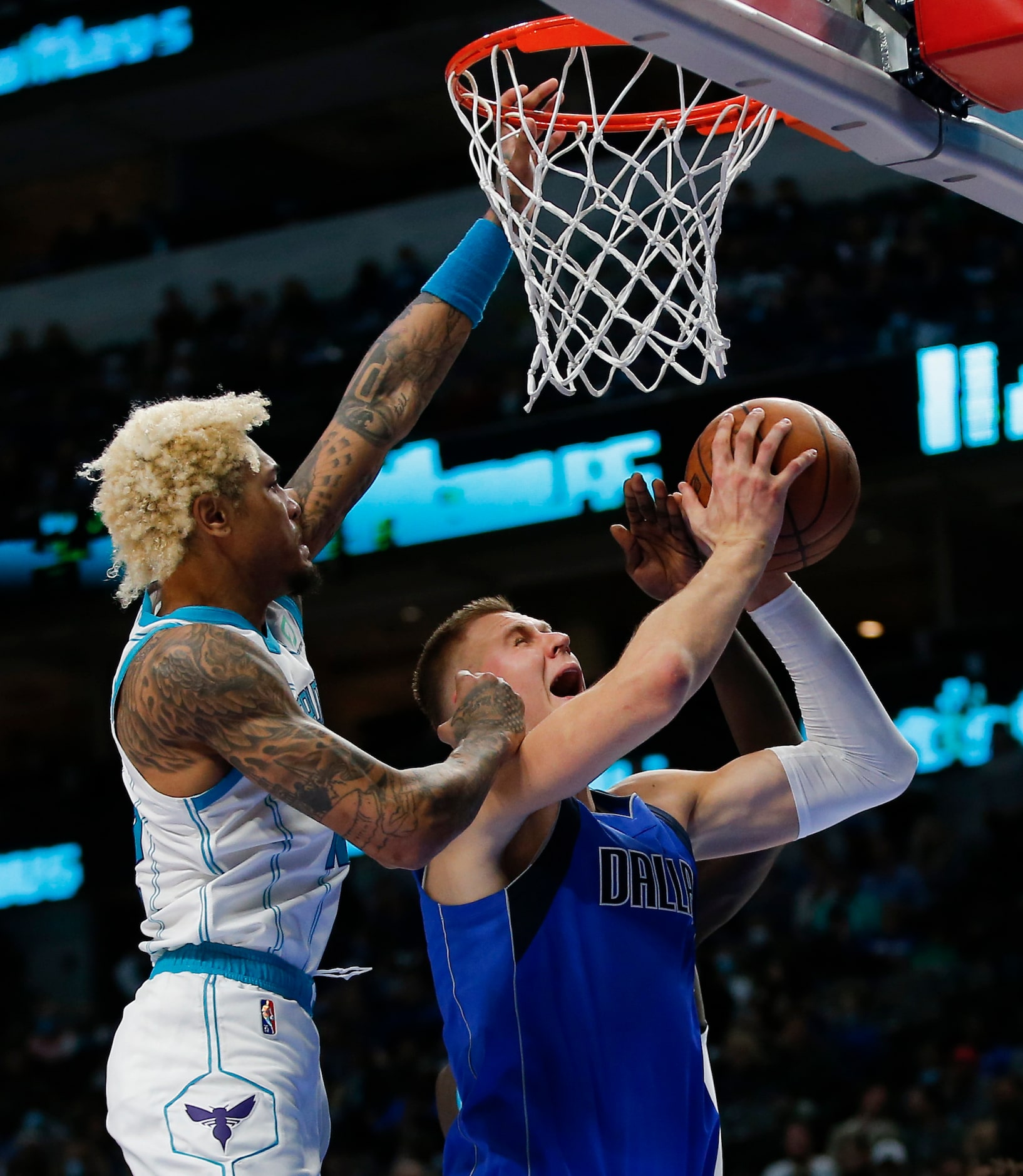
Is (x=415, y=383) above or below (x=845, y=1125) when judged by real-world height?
above

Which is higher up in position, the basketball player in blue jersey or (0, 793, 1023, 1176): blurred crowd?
the basketball player in blue jersey

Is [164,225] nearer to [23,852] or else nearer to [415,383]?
[23,852]

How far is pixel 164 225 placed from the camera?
15680 mm

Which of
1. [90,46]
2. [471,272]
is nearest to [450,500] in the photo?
[90,46]

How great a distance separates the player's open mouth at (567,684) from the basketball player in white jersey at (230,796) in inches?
8.1

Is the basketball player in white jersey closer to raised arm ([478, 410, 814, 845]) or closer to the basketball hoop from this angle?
raised arm ([478, 410, 814, 845])

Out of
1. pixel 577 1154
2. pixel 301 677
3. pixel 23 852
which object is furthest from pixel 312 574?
pixel 23 852

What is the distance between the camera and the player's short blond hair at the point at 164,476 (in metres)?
3.00

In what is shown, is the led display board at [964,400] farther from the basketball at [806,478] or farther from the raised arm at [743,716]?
the basketball at [806,478]

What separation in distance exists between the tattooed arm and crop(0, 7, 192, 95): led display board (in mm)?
14046

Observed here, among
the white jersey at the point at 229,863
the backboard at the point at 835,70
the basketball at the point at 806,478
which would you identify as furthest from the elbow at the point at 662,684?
the backboard at the point at 835,70

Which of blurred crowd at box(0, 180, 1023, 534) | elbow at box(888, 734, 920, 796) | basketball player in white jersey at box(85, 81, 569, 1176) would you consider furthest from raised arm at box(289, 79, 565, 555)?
blurred crowd at box(0, 180, 1023, 534)

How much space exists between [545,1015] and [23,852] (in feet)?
36.7

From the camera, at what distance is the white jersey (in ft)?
9.57
